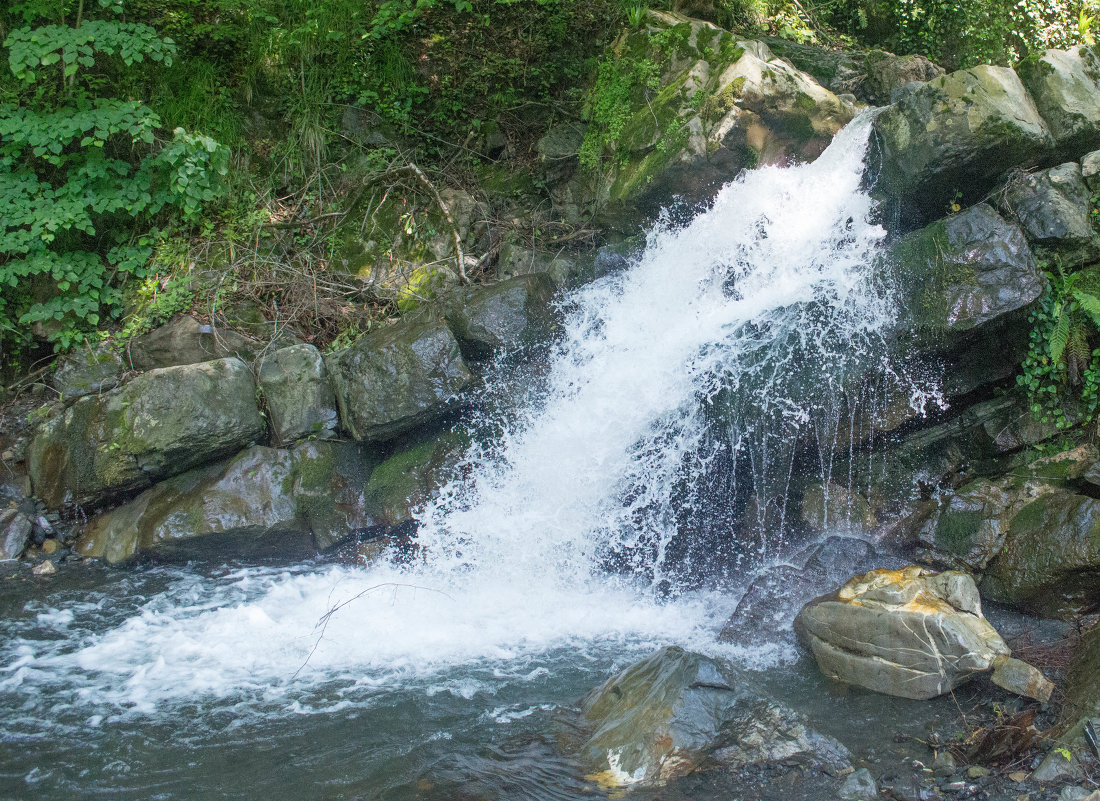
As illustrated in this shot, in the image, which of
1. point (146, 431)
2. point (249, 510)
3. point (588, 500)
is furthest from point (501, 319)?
point (146, 431)

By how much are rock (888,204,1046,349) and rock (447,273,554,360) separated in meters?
2.63

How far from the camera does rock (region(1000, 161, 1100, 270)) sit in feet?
16.4

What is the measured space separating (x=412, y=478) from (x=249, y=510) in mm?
1263

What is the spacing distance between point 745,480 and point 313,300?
14.3 feet

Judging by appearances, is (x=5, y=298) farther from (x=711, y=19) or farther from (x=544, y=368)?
(x=711, y=19)

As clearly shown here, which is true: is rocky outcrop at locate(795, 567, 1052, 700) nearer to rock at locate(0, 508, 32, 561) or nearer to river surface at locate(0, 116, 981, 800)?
river surface at locate(0, 116, 981, 800)

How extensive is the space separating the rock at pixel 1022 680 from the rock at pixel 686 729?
0.97 meters

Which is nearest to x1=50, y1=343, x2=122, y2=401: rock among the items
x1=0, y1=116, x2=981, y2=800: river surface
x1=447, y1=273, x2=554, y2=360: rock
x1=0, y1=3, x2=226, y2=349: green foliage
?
x1=0, y1=3, x2=226, y2=349: green foliage

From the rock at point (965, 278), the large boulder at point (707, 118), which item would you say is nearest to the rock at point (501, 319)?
the large boulder at point (707, 118)

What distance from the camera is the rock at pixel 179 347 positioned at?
22.5 feet

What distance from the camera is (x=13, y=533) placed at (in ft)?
20.6

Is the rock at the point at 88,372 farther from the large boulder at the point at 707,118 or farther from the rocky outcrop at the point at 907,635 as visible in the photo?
the rocky outcrop at the point at 907,635

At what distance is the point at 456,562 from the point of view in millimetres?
5723

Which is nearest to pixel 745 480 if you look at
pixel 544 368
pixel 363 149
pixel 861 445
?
pixel 861 445
